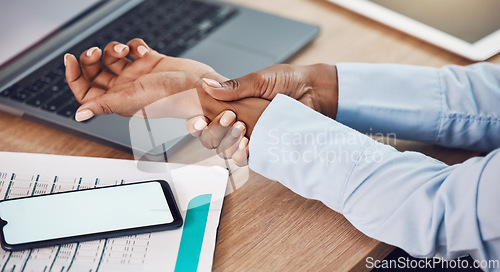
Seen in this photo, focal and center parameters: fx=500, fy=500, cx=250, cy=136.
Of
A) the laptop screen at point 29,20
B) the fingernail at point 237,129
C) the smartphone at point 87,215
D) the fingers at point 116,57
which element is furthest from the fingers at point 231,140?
the laptop screen at point 29,20

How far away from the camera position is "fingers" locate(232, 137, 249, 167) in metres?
0.65

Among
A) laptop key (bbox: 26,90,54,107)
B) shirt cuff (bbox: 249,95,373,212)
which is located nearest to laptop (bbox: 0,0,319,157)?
laptop key (bbox: 26,90,54,107)

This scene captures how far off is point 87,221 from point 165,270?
0.35 ft

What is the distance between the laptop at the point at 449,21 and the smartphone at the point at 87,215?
1.76ft

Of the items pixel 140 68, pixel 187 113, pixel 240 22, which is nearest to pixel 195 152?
pixel 187 113

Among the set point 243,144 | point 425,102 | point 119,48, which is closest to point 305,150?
→ point 243,144

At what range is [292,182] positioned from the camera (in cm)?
61

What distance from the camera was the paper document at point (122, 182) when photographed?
20.9 inches

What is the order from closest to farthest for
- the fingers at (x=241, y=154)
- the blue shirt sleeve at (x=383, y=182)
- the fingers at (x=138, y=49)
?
the blue shirt sleeve at (x=383, y=182) < the fingers at (x=241, y=154) < the fingers at (x=138, y=49)

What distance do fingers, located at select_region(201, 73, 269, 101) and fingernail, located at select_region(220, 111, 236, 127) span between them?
23 mm

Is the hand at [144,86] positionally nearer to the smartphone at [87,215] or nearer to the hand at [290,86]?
the hand at [290,86]

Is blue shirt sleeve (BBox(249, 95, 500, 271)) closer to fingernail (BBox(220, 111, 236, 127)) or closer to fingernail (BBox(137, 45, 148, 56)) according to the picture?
fingernail (BBox(220, 111, 236, 127))

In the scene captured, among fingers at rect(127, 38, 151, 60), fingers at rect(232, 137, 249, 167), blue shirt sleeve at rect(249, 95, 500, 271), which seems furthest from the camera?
fingers at rect(127, 38, 151, 60)

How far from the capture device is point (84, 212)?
570 millimetres
